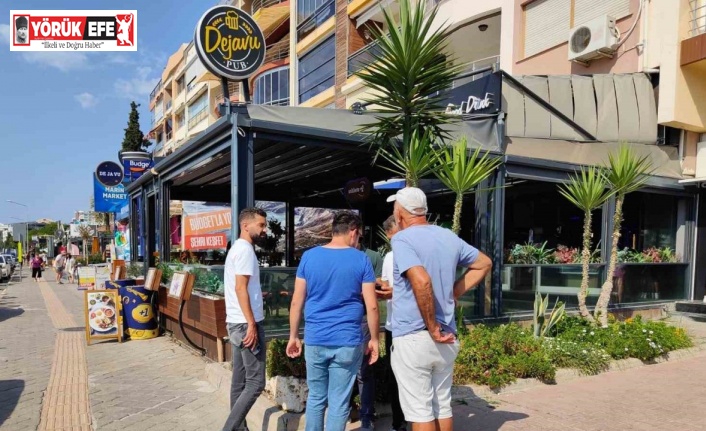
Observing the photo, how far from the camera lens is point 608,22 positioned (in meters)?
11.1

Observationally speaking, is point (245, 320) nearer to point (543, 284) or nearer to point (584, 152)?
point (543, 284)

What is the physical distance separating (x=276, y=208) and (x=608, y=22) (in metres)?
12.2

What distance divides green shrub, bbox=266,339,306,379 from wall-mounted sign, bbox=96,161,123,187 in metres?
11.6

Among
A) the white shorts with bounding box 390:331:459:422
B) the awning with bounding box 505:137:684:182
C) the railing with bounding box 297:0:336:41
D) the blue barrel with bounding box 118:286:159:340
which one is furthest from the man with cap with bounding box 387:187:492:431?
the railing with bounding box 297:0:336:41

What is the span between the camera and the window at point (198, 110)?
3706cm

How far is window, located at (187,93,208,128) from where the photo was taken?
37.1 metres

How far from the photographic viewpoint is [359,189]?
973 cm

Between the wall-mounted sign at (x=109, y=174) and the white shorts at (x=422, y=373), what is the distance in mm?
13738

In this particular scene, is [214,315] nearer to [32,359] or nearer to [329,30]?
[32,359]

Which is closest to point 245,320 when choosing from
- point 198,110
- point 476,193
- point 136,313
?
point 476,193

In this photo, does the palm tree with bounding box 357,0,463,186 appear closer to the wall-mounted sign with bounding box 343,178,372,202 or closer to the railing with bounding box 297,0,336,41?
the wall-mounted sign with bounding box 343,178,372,202

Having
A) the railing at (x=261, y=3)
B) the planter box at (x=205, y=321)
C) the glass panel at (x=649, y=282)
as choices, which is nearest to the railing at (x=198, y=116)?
the railing at (x=261, y=3)

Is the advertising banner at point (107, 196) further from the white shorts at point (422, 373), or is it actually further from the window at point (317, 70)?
the white shorts at point (422, 373)

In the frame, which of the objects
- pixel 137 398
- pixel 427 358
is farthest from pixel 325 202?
pixel 427 358
